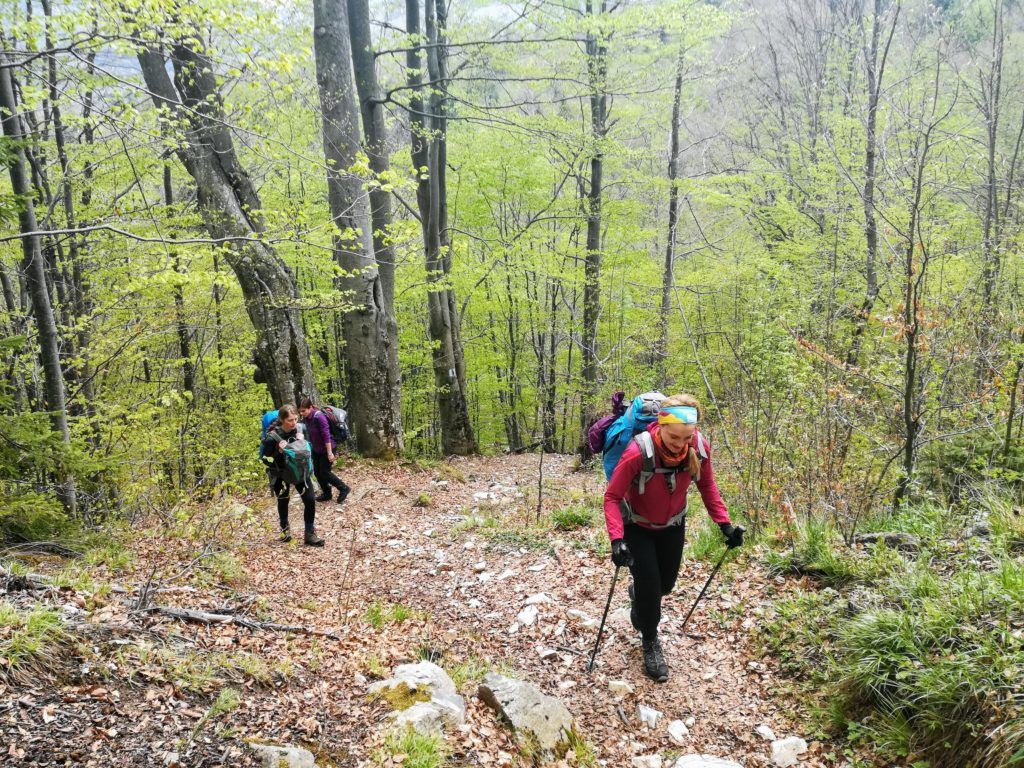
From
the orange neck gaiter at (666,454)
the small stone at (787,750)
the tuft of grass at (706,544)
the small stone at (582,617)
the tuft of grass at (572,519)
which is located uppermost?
the orange neck gaiter at (666,454)

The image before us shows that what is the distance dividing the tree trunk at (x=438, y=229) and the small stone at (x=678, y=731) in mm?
9325

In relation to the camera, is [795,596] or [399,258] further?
[399,258]

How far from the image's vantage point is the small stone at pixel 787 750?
365cm

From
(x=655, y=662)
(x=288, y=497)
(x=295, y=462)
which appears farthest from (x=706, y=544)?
(x=288, y=497)

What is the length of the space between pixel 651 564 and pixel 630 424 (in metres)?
1.05

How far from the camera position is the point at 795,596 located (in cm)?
495

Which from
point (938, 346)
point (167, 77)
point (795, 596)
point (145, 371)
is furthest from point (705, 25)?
point (145, 371)

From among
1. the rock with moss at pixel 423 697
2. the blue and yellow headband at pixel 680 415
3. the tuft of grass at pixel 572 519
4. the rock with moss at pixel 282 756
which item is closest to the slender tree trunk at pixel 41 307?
the rock with moss at pixel 423 697

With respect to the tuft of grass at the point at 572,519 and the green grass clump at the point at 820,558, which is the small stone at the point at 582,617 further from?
the tuft of grass at the point at 572,519

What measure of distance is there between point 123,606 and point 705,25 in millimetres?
13316

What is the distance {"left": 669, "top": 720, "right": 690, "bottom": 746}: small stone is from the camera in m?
3.94

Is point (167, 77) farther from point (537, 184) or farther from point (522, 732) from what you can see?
point (522, 732)

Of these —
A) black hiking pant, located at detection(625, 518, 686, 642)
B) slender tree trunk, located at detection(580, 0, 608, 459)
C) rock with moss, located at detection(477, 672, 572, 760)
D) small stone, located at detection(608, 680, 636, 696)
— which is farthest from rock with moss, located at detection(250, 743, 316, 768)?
slender tree trunk, located at detection(580, 0, 608, 459)

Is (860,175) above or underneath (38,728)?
above
